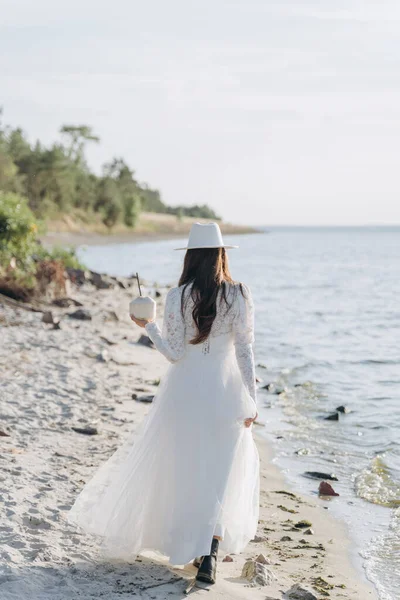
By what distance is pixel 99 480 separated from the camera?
5.04m

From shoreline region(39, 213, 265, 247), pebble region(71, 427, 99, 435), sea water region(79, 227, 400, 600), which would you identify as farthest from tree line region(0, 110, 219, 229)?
pebble region(71, 427, 99, 435)

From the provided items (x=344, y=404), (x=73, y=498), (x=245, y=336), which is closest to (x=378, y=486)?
(x=73, y=498)

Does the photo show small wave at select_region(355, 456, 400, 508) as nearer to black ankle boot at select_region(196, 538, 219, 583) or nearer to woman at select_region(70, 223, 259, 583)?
woman at select_region(70, 223, 259, 583)

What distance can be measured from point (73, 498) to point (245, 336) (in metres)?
2.13

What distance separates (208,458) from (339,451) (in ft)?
14.8

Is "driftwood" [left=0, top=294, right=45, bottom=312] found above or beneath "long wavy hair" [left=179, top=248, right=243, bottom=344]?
beneath

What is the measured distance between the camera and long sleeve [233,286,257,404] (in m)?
4.70

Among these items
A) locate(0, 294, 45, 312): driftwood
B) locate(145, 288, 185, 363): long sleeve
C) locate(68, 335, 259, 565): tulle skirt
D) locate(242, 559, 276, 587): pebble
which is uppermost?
locate(145, 288, 185, 363): long sleeve

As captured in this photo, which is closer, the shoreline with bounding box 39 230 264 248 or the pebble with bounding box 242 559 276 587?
the pebble with bounding box 242 559 276 587

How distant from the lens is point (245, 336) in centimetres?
473

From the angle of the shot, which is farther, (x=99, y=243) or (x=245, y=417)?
(x=99, y=243)

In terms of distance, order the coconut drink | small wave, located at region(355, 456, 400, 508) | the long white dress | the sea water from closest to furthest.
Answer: the long white dress, the coconut drink, the sea water, small wave, located at region(355, 456, 400, 508)

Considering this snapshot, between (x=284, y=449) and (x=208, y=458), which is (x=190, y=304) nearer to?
(x=208, y=458)

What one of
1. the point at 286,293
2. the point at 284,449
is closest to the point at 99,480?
the point at 284,449
